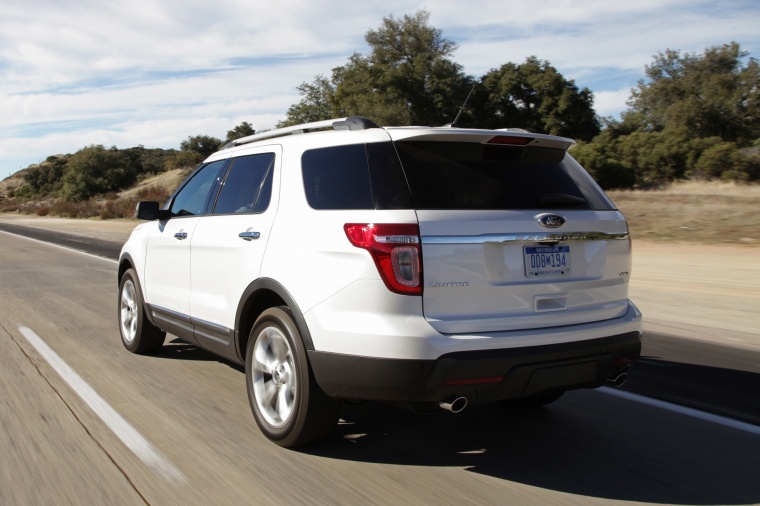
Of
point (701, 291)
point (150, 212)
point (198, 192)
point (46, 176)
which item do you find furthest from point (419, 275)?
point (46, 176)

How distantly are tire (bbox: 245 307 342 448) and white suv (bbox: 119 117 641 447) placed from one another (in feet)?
0.04

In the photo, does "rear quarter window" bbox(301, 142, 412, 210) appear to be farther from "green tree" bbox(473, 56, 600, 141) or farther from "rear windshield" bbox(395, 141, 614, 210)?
"green tree" bbox(473, 56, 600, 141)

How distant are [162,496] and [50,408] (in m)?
1.93

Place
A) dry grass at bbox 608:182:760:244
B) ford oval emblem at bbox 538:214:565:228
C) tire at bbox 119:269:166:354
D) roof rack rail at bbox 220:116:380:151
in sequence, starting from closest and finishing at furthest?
ford oval emblem at bbox 538:214:565:228
roof rack rail at bbox 220:116:380:151
tire at bbox 119:269:166:354
dry grass at bbox 608:182:760:244

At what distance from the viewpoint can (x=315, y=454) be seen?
4.38 metres

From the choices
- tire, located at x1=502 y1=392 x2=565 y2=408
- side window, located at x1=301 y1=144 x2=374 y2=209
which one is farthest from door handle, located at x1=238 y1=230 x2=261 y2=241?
tire, located at x1=502 y1=392 x2=565 y2=408

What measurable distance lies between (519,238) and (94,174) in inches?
3696

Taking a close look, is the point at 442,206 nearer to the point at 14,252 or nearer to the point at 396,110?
the point at 14,252

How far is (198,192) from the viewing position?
609 cm

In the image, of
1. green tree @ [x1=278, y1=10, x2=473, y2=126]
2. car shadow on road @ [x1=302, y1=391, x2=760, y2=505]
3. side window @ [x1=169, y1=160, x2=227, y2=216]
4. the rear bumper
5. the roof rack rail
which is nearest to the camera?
the rear bumper

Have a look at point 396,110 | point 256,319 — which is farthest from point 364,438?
point 396,110

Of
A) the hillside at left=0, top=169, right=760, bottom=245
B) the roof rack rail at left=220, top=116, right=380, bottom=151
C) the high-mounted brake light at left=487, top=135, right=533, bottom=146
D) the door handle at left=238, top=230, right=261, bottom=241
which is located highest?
the roof rack rail at left=220, top=116, right=380, bottom=151

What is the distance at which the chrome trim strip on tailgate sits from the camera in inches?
150

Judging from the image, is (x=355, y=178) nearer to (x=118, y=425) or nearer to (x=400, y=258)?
(x=400, y=258)
